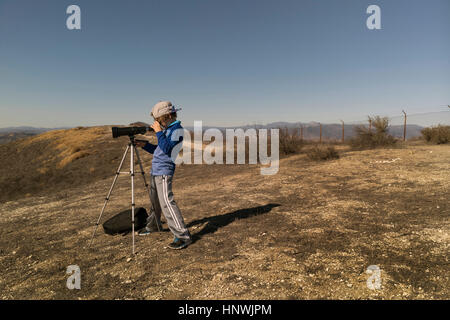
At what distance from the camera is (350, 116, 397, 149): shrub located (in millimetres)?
13906

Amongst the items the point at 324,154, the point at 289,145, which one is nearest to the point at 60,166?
the point at 289,145

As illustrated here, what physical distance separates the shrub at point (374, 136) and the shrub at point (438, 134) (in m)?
2.75

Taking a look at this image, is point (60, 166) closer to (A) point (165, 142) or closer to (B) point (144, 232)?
(B) point (144, 232)

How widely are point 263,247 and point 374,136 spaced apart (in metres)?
13.2

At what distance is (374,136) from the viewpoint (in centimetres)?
1416

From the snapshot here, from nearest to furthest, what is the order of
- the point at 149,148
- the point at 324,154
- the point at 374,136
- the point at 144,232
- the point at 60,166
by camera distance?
the point at 149,148 → the point at 144,232 → the point at 324,154 → the point at 374,136 → the point at 60,166

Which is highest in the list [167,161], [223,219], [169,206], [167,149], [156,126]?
[156,126]

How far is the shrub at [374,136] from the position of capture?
45.6 ft

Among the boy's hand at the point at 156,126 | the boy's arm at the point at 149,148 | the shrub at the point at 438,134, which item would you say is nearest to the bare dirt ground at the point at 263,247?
the boy's arm at the point at 149,148

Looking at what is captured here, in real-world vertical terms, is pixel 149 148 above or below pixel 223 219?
above

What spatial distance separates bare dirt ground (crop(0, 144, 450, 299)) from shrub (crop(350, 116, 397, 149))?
6657 millimetres
